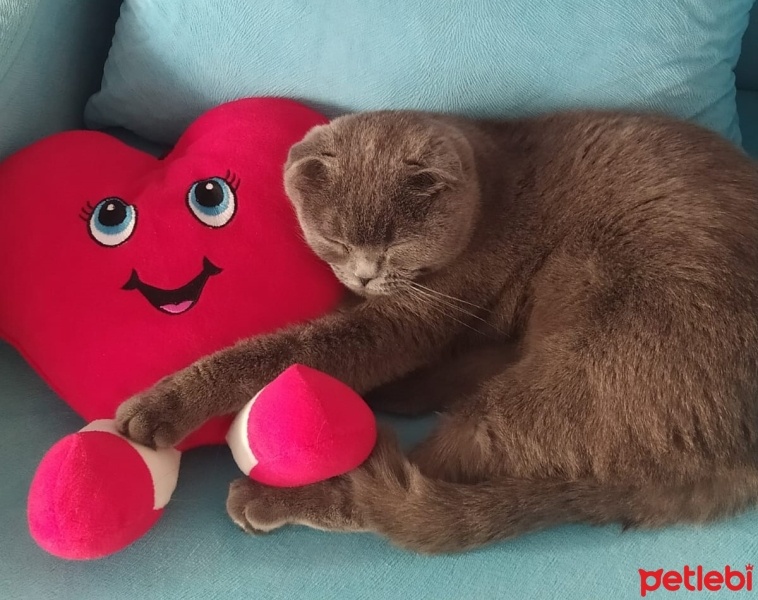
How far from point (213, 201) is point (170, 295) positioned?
186 millimetres

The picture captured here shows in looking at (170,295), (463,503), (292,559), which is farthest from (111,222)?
(463,503)

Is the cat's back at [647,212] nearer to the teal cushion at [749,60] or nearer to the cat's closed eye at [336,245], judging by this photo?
the cat's closed eye at [336,245]

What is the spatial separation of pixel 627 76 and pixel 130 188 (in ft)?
2.97

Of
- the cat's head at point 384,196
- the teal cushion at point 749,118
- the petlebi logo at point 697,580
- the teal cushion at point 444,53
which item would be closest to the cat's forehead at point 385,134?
the cat's head at point 384,196

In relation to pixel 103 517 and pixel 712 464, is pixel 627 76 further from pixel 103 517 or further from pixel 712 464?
pixel 103 517

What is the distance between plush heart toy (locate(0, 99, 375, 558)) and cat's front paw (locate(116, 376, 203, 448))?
3 centimetres

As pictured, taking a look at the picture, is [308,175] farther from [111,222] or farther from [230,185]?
[111,222]

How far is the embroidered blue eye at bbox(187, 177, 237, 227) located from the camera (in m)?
1.14

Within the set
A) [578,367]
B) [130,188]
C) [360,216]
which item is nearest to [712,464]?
[578,367]

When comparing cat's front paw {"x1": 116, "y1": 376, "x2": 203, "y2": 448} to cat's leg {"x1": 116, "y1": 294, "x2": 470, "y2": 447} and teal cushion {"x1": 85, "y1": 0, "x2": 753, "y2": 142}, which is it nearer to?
cat's leg {"x1": 116, "y1": 294, "x2": 470, "y2": 447}

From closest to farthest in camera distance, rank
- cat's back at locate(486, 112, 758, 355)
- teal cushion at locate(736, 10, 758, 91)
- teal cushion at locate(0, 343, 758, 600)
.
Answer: teal cushion at locate(0, 343, 758, 600)
cat's back at locate(486, 112, 758, 355)
teal cushion at locate(736, 10, 758, 91)

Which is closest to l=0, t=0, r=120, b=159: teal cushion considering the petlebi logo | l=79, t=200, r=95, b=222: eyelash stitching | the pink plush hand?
l=79, t=200, r=95, b=222: eyelash stitching

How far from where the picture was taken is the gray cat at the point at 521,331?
37.6 inches

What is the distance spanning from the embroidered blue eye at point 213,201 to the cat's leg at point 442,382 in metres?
0.40
